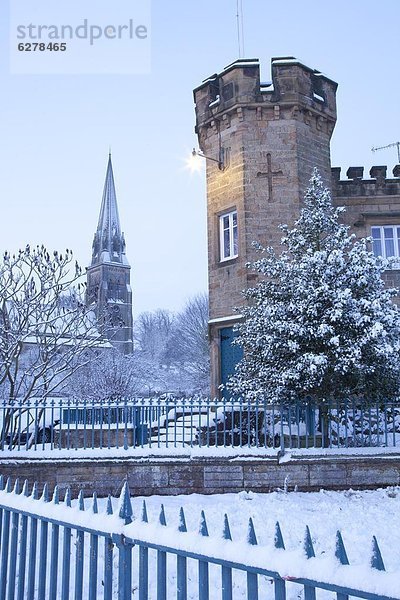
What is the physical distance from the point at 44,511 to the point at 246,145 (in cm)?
1442

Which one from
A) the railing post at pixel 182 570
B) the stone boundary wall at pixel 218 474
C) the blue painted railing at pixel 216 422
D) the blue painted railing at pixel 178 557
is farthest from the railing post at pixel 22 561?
the stone boundary wall at pixel 218 474

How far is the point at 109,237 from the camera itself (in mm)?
75062

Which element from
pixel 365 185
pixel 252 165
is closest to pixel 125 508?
pixel 252 165

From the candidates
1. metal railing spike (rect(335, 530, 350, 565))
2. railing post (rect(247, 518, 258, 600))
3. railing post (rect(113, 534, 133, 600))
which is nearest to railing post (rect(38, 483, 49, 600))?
railing post (rect(113, 534, 133, 600))

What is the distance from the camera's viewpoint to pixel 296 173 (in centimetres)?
1589

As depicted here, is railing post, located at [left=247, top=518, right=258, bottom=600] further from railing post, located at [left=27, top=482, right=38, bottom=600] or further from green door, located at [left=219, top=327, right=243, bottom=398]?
green door, located at [left=219, top=327, right=243, bottom=398]

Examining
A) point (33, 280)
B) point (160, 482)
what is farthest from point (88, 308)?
point (160, 482)

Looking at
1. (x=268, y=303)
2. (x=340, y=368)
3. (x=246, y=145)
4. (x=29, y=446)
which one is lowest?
(x=29, y=446)

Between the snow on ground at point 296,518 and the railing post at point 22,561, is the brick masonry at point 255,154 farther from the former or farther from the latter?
the railing post at point 22,561

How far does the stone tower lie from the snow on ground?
7.03 meters

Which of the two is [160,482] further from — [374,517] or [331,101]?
[331,101]

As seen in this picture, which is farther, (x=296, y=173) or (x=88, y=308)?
(x=296, y=173)

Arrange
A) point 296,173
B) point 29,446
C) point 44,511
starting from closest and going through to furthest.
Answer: point 44,511 < point 29,446 < point 296,173

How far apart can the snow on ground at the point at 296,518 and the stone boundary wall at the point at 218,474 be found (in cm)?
23
